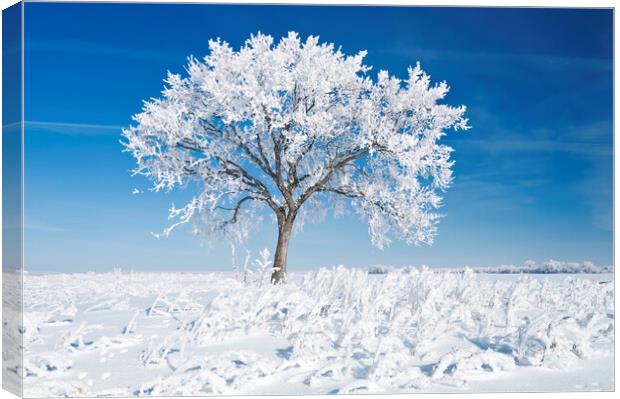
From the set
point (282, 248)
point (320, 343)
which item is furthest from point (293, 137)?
point (320, 343)

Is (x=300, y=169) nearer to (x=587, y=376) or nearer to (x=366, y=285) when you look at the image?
(x=366, y=285)

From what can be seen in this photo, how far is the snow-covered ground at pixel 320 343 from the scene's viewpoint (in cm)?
792

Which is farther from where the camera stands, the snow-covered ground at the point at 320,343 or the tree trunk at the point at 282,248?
the tree trunk at the point at 282,248

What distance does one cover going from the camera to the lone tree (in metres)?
12.1

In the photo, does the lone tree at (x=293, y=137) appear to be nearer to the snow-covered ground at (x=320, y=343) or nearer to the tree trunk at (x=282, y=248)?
the tree trunk at (x=282, y=248)

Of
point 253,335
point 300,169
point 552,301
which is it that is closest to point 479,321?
point 552,301

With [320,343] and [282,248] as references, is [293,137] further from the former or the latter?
[320,343]

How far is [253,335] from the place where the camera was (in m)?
8.62

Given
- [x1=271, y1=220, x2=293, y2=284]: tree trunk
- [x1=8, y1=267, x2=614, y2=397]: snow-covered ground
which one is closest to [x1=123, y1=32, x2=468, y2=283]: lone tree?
[x1=271, y1=220, x2=293, y2=284]: tree trunk

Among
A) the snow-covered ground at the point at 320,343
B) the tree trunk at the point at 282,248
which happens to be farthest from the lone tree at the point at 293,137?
the snow-covered ground at the point at 320,343

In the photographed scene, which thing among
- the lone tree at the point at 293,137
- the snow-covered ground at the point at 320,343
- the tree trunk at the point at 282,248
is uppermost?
the lone tree at the point at 293,137

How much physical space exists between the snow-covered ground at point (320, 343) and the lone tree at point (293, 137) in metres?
2.72

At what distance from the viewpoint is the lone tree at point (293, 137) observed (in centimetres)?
1214

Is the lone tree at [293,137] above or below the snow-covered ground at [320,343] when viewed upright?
above
